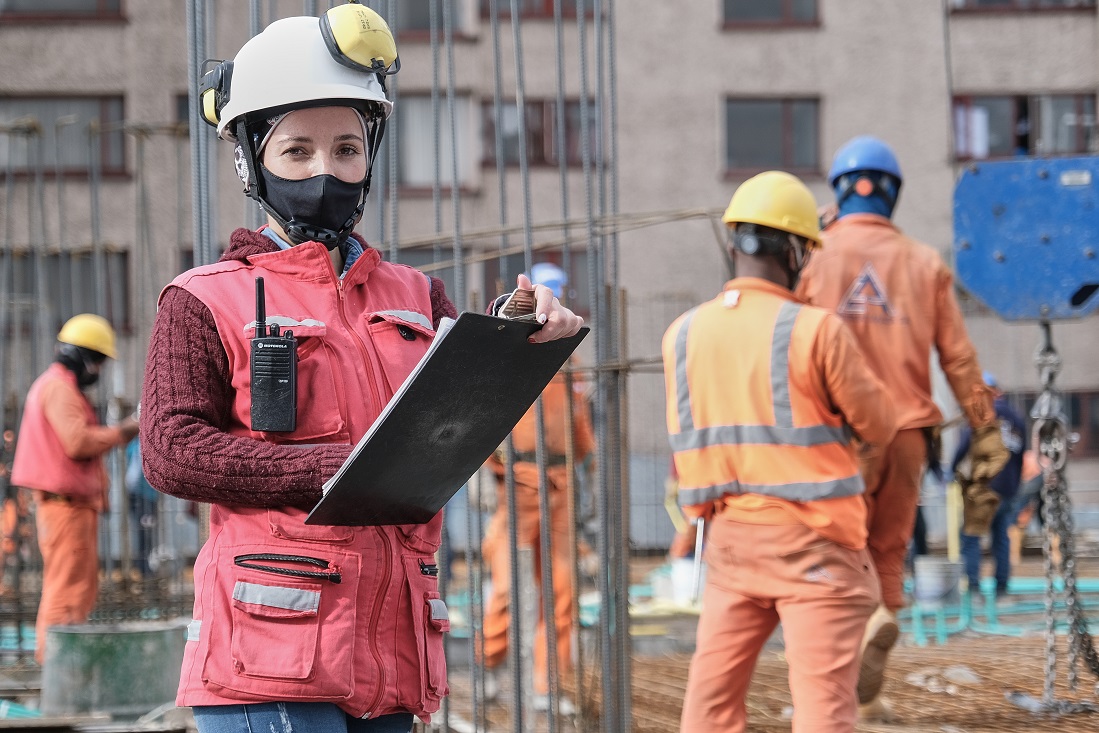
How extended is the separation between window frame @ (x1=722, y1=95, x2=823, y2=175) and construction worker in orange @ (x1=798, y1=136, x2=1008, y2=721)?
1884cm

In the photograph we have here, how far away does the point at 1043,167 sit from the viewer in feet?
22.6

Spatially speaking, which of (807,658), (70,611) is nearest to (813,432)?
(807,658)

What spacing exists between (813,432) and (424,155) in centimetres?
2112

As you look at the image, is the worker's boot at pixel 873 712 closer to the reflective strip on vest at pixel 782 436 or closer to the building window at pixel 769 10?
the reflective strip on vest at pixel 782 436

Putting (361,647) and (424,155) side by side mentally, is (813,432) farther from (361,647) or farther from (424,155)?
(424,155)

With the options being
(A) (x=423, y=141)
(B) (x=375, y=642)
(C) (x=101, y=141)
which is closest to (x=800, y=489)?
(B) (x=375, y=642)

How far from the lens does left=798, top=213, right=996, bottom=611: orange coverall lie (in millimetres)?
6363

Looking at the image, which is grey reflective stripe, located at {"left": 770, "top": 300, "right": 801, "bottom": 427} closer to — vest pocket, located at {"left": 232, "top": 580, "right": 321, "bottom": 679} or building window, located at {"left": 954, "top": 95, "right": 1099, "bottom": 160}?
vest pocket, located at {"left": 232, "top": 580, "right": 321, "bottom": 679}

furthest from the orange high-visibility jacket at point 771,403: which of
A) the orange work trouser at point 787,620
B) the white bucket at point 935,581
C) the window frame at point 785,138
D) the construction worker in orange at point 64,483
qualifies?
the window frame at point 785,138

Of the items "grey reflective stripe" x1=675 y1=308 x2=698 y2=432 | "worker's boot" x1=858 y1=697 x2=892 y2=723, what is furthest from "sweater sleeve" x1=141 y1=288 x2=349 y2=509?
"worker's boot" x1=858 y1=697 x2=892 y2=723

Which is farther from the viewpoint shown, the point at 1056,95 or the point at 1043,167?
the point at 1056,95

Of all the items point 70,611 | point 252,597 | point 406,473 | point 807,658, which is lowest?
point 70,611

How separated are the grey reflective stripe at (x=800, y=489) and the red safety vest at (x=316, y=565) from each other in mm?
2209

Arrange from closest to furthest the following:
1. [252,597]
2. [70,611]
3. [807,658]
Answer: [252,597] → [807,658] → [70,611]
